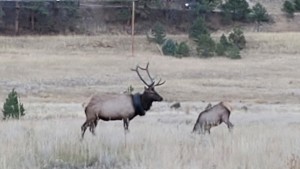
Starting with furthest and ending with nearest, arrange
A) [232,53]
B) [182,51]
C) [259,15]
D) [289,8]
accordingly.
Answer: [289,8] < [259,15] < [182,51] < [232,53]

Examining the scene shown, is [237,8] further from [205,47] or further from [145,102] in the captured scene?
[145,102]

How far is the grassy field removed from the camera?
973 centimetres

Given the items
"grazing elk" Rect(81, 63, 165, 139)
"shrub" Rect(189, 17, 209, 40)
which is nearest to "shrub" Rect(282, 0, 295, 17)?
"shrub" Rect(189, 17, 209, 40)

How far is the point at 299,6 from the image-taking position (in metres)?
94.8

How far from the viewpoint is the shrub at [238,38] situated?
3169 inches

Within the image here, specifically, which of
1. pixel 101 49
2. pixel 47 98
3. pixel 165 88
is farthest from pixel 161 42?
pixel 47 98

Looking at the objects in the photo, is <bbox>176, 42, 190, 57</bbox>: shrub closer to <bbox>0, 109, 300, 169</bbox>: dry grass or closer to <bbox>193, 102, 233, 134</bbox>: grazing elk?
<bbox>193, 102, 233, 134</bbox>: grazing elk

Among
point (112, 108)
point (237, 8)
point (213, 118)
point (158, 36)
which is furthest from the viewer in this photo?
point (237, 8)

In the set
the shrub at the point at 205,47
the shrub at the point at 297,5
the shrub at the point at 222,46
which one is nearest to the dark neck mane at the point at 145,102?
the shrub at the point at 222,46

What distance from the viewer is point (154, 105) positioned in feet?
130

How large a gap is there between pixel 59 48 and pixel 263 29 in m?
26.2

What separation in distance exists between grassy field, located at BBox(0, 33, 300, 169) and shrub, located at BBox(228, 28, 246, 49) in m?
0.95

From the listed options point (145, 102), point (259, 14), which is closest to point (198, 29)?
point (259, 14)

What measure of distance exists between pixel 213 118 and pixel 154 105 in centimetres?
2197
